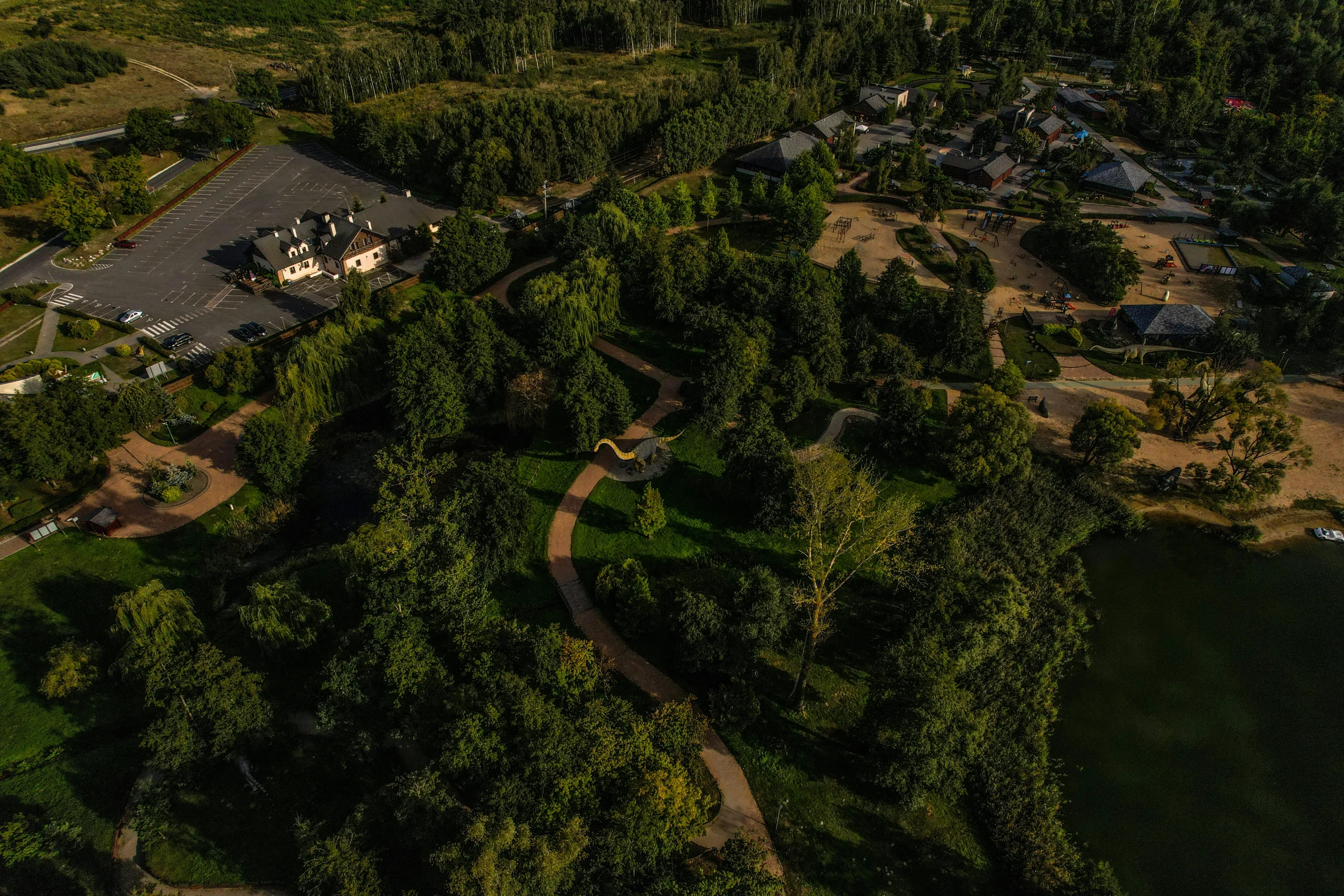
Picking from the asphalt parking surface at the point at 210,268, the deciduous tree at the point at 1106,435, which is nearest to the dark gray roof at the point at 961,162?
the deciduous tree at the point at 1106,435

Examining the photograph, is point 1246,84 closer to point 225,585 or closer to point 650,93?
point 650,93

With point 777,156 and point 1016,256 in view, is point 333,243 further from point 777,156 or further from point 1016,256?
point 1016,256

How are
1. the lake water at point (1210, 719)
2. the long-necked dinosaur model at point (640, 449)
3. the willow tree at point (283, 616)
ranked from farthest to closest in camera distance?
the long-necked dinosaur model at point (640, 449) < the willow tree at point (283, 616) < the lake water at point (1210, 719)

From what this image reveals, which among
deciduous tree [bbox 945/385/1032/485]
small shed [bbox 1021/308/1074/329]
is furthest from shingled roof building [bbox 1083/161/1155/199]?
deciduous tree [bbox 945/385/1032/485]

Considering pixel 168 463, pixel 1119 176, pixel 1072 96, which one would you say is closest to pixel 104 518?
pixel 168 463

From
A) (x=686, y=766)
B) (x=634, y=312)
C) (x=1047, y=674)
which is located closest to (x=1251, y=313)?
(x=1047, y=674)

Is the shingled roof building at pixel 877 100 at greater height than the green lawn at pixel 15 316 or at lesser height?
greater

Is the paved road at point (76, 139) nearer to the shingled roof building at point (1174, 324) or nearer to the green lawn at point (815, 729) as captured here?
the green lawn at point (815, 729)
